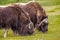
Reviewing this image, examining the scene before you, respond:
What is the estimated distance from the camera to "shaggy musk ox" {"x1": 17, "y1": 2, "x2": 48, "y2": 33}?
39.4ft

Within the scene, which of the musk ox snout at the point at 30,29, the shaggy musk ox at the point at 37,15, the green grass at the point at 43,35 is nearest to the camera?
the green grass at the point at 43,35

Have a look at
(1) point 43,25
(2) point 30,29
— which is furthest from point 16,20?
(1) point 43,25

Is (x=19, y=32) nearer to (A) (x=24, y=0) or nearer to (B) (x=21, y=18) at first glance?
(B) (x=21, y=18)

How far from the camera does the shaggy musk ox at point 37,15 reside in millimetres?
12000

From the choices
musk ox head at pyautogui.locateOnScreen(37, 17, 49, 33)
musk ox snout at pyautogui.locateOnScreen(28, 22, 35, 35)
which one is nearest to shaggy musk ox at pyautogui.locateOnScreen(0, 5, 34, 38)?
musk ox snout at pyautogui.locateOnScreen(28, 22, 35, 35)

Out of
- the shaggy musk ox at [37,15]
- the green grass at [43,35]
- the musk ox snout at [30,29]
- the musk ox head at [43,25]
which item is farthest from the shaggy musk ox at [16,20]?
the musk ox head at [43,25]

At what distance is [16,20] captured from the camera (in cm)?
1111

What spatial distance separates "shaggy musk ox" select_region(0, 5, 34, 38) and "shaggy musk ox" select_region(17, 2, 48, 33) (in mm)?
742

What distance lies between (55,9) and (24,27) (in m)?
8.07

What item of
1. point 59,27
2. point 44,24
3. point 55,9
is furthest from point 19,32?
point 55,9

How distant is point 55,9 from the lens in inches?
752

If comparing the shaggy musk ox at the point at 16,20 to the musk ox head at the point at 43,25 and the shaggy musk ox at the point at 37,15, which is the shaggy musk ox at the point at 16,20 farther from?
the musk ox head at the point at 43,25

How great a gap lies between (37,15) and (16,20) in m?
1.22

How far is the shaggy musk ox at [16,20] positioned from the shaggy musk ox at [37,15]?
2.43 ft
